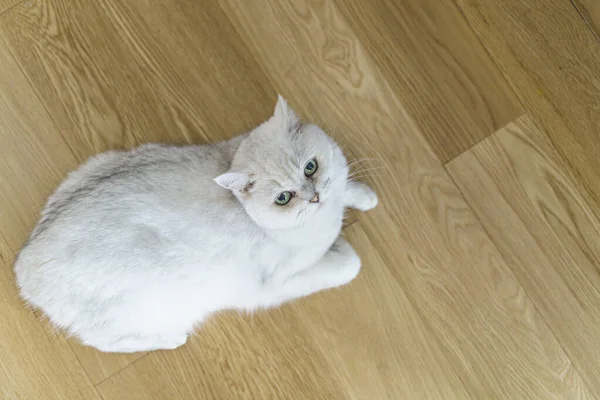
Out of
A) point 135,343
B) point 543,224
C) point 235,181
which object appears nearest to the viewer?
point 235,181

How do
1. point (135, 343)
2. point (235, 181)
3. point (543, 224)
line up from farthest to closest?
point (543, 224), point (135, 343), point (235, 181)

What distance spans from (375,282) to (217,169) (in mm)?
546

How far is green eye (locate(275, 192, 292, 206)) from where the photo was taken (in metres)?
1.16

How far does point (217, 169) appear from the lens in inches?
49.6

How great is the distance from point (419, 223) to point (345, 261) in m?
0.26

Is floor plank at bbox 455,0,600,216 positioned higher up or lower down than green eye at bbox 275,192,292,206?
lower down

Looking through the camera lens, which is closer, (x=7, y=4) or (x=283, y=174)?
(x=283, y=174)

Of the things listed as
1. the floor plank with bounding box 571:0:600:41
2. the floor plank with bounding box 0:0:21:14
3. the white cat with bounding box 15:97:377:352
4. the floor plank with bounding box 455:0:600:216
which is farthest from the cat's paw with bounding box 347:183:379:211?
the floor plank with bounding box 0:0:21:14

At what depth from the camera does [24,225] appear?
150 cm

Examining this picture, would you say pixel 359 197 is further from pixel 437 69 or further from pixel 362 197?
pixel 437 69

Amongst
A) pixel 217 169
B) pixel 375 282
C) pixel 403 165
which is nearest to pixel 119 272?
pixel 217 169

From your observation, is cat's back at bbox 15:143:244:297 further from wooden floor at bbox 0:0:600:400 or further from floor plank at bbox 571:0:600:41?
floor plank at bbox 571:0:600:41

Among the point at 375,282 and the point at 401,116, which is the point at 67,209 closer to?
the point at 375,282

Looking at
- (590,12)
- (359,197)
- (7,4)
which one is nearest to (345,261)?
(359,197)
